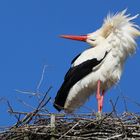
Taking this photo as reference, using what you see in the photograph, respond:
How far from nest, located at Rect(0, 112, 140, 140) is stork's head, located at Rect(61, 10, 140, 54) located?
2.16 metres

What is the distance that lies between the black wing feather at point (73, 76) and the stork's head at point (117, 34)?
383 mm

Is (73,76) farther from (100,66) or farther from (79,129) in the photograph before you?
(79,129)

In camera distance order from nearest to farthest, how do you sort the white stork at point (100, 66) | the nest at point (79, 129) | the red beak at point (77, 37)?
the nest at point (79, 129)
the white stork at point (100, 66)
the red beak at point (77, 37)

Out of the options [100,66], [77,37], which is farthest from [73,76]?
[77,37]

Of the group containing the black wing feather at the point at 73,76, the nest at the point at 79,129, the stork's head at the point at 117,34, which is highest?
the stork's head at the point at 117,34

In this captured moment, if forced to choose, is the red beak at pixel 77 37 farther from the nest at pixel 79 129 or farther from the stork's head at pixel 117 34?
the nest at pixel 79 129

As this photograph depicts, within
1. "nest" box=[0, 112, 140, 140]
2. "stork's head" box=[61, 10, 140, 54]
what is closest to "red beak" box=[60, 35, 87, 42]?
"stork's head" box=[61, 10, 140, 54]

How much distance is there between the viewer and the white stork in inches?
439

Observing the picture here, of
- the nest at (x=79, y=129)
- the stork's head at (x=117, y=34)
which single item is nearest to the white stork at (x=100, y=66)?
the stork's head at (x=117, y=34)

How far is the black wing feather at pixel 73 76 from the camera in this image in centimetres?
1120

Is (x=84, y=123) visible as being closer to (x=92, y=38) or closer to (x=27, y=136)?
(x=27, y=136)

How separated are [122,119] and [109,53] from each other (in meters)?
2.13

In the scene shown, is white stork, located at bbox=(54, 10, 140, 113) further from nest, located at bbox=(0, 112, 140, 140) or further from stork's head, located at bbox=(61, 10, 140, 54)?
nest, located at bbox=(0, 112, 140, 140)

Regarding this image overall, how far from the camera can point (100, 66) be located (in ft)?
36.7
